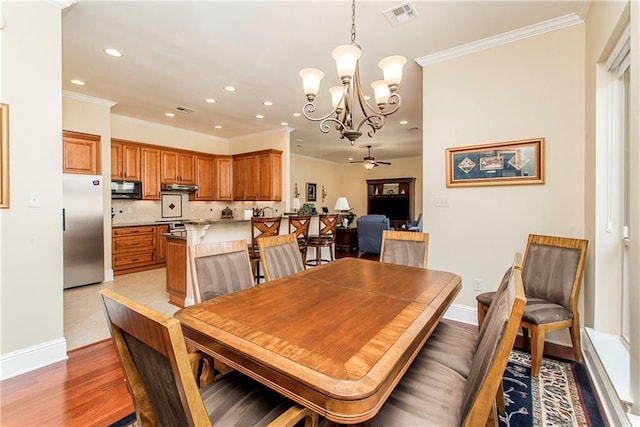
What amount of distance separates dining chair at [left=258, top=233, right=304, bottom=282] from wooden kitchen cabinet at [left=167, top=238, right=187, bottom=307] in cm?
161

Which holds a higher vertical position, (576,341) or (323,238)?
(323,238)

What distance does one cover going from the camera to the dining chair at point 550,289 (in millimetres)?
2023

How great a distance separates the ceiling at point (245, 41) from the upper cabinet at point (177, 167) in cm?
130

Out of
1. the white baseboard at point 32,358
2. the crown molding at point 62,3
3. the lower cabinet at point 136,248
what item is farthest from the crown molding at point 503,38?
the lower cabinet at point 136,248

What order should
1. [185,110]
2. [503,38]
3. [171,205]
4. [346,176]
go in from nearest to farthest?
[503,38] < [185,110] < [171,205] < [346,176]

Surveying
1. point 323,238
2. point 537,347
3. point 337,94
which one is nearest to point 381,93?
point 337,94

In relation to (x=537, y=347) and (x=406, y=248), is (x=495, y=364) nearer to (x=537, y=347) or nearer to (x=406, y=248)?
(x=537, y=347)

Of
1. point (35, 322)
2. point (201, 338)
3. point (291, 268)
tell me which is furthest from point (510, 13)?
point (35, 322)

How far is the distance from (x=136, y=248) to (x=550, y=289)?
5858mm

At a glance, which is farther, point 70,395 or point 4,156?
point 4,156

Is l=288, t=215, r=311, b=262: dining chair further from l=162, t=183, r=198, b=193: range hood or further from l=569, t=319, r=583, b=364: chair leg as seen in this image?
l=162, t=183, r=198, b=193: range hood

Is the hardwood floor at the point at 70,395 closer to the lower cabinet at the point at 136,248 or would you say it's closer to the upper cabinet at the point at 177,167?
the lower cabinet at the point at 136,248

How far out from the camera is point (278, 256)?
2297 millimetres

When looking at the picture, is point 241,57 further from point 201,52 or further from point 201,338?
point 201,338
